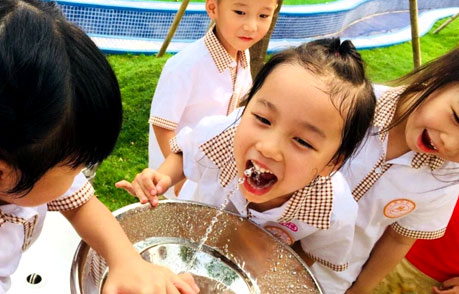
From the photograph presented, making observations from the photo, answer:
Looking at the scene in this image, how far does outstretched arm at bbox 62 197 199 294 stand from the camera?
87 centimetres

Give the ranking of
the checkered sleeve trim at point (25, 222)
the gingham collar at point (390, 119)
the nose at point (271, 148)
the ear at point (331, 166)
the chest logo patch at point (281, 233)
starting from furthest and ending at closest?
the gingham collar at point (390, 119) < the chest logo patch at point (281, 233) < the ear at point (331, 166) < the nose at point (271, 148) < the checkered sleeve trim at point (25, 222)

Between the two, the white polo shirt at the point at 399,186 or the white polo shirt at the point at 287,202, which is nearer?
the white polo shirt at the point at 287,202

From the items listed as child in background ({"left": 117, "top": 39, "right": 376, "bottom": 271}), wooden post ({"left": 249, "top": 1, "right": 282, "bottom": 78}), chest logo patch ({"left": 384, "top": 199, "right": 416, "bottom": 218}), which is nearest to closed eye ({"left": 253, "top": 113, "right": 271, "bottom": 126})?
child in background ({"left": 117, "top": 39, "right": 376, "bottom": 271})

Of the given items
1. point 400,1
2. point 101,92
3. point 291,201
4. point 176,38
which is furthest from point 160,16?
point 400,1

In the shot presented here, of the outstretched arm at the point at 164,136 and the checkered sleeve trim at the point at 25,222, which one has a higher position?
the checkered sleeve trim at the point at 25,222

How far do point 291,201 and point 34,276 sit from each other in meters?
0.61

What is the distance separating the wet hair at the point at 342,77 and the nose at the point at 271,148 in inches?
5.8

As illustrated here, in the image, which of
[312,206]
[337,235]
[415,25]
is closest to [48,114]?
[312,206]

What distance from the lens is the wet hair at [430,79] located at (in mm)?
1206

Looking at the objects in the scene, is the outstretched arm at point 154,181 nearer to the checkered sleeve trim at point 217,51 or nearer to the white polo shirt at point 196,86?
the white polo shirt at point 196,86

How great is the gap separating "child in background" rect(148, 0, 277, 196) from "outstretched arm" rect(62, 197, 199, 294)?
23.6 inches

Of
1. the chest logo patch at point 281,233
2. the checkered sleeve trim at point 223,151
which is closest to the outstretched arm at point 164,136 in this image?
the checkered sleeve trim at point 223,151

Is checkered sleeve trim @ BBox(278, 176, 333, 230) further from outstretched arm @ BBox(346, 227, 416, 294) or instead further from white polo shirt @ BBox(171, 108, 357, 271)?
outstretched arm @ BBox(346, 227, 416, 294)

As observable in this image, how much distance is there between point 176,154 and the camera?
1.37 meters
